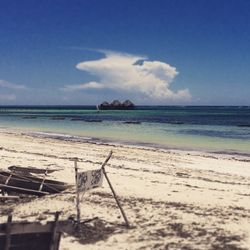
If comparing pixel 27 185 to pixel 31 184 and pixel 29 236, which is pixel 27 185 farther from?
pixel 29 236

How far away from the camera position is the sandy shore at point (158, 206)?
10.1 metres

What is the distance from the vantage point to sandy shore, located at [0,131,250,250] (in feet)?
33.1

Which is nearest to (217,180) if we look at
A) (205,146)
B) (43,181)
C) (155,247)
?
(43,181)

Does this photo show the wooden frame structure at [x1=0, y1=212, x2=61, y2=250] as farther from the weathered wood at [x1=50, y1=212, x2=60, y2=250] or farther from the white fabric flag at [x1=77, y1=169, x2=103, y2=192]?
the white fabric flag at [x1=77, y1=169, x2=103, y2=192]

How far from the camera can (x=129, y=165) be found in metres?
21.4

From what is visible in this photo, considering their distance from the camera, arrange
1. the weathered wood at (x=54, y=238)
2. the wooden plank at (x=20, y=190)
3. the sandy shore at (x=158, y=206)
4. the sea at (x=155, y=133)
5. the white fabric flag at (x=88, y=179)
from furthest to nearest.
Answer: the sea at (x=155, y=133) → the wooden plank at (x=20, y=190) → the white fabric flag at (x=88, y=179) → the sandy shore at (x=158, y=206) → the weathered wood at (x=54, y=238)

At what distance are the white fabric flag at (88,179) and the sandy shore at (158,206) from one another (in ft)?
3.25

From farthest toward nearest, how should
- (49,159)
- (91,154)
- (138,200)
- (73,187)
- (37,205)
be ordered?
(91,154) → (49,159) → (73,187) → (138,200) → (37,205)

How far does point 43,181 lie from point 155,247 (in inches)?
238

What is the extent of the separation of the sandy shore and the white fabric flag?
989mm

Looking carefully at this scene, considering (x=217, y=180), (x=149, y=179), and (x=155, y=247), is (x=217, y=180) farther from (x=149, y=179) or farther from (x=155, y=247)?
(x=155, y=247)

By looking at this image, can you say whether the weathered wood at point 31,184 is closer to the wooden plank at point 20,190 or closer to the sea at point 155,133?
the wooden plank at point 20,190

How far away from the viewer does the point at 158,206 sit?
42.7 ft

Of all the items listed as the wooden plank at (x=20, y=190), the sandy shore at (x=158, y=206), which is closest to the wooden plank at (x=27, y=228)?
the sandy shore at (x=158, y=206)
